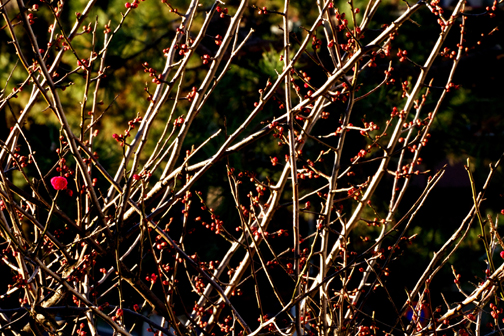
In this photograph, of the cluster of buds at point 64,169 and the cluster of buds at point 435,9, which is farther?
the cluster of buds at point 64,169

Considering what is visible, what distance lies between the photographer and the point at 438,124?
4570mm

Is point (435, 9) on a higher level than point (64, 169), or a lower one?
higher

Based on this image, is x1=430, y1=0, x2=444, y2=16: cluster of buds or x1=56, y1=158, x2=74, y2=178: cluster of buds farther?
x1=56, y1=158, x2=74, y2=178: cluster of buds

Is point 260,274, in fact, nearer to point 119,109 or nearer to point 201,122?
point 201,122

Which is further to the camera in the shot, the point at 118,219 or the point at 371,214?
the point at 371,214

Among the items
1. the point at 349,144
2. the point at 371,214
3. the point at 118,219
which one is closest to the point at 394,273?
the point at 371,214

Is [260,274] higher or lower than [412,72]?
lower

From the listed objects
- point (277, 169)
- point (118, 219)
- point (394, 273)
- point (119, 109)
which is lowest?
point (394, 273)

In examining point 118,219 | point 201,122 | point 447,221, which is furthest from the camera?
point 447,221

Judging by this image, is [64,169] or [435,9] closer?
[435,9]

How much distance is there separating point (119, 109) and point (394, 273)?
292 cm

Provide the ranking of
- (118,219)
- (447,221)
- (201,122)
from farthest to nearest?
1. (447,221)
2. (201,122)
3. (118,219)

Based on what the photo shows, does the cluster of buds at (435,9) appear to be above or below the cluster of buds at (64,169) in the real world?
above

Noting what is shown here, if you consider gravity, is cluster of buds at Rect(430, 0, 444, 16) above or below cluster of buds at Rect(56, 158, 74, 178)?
above
